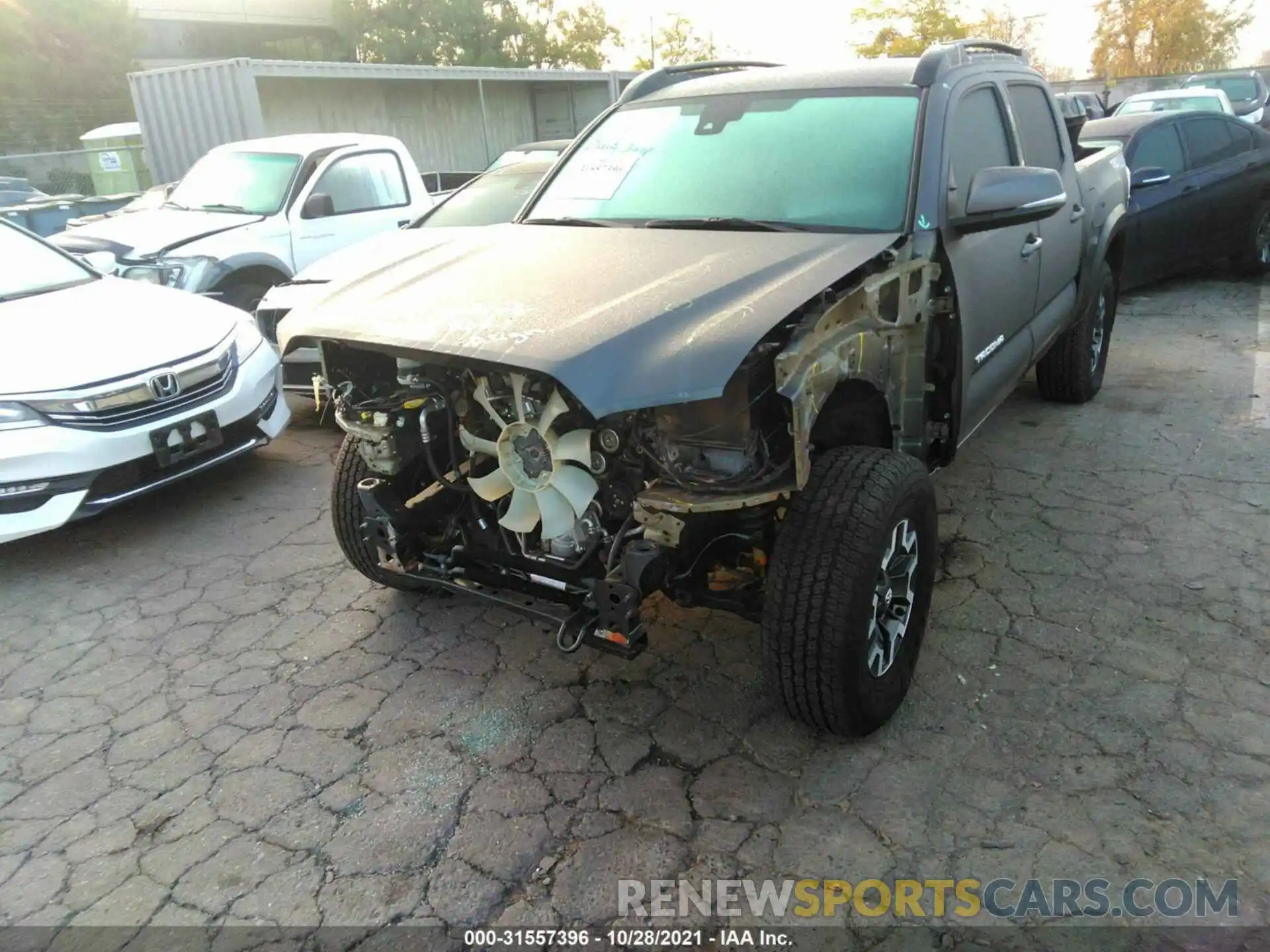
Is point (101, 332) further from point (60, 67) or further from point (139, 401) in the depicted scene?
point (60, 67)

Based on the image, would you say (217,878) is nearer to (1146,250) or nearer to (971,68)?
(971,68)

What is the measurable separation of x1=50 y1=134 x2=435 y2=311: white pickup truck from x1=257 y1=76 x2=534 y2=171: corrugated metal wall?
27.8ft

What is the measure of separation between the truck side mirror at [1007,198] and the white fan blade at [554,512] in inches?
69.4

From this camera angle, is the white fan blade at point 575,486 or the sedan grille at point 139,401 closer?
the white fan blade at point 575,486

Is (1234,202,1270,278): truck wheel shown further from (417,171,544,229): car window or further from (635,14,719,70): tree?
(635,14,719,70): tree

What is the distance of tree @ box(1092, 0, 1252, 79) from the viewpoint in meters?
37.6

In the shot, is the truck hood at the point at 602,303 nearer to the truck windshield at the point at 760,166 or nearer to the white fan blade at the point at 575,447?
the truck windshield at the point at 760,166

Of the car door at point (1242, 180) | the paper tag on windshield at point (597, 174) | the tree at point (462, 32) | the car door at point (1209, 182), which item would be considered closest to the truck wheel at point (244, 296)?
the paper tag on windshield at point (597, 174)

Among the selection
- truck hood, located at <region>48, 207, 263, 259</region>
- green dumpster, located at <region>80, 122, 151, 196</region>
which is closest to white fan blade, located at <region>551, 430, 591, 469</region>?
truck hood, located at <region>48, 207, 263, 259</region>

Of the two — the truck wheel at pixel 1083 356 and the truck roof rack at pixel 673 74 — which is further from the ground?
the truck roof rack at pixel 673 74

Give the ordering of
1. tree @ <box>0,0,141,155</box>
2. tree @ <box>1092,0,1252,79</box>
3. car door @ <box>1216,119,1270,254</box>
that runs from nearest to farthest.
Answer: car door @ <box>1216,119,1270,254</box>
tree @ <box>0,0,141,155</box>
tree @ <box>1092,0,1252,79</box>

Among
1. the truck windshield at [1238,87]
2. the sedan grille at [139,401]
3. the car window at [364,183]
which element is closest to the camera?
the sedan grille at [139,401]

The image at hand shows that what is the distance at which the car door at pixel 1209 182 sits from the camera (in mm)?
7969

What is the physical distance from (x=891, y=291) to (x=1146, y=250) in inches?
237
